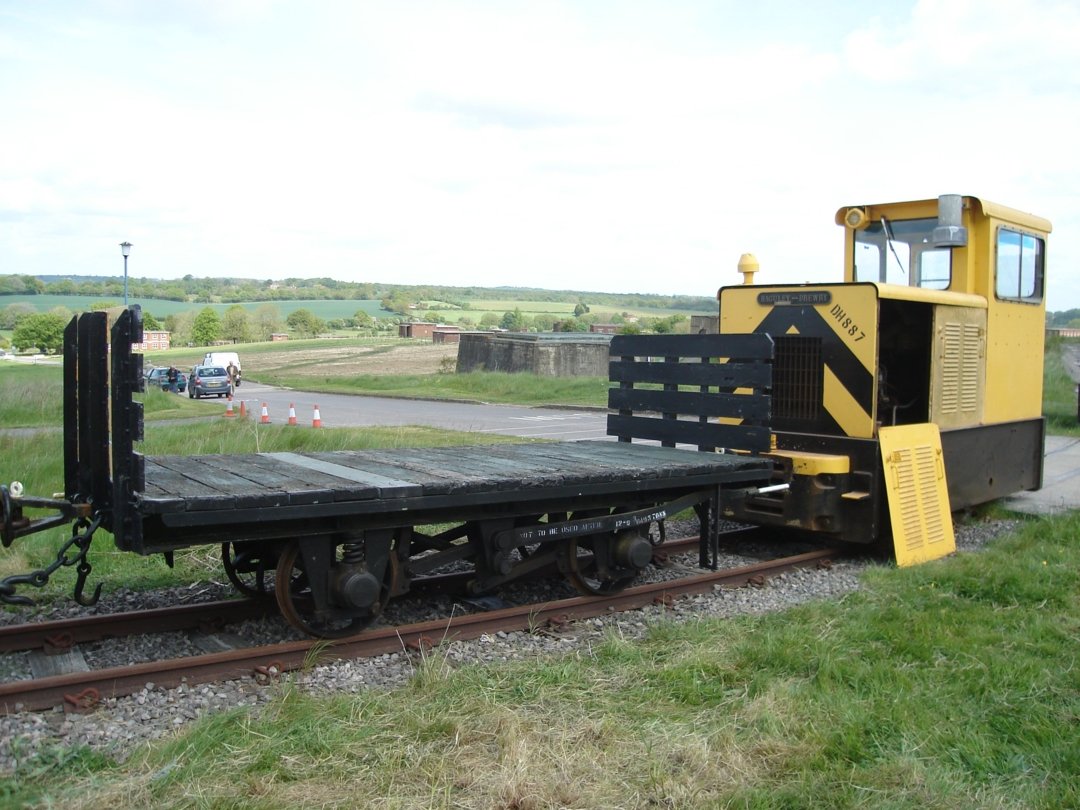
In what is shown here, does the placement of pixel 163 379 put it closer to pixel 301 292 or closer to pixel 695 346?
pixel 695 346

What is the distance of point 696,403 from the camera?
7445 millimetres

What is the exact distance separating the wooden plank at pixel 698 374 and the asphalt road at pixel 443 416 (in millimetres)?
9498

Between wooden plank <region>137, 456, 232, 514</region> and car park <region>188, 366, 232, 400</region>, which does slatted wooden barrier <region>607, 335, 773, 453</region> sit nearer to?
wooden plank <region>137, 456, 232, 514</region>

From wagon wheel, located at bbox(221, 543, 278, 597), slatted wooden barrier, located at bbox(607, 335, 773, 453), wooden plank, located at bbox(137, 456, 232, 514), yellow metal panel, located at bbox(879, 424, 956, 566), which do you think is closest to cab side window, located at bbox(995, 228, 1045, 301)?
yellow metal panel, located at bbox(879, 424, 956, 566)

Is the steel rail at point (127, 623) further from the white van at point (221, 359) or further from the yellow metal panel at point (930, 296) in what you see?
the white van at point (221, 359)

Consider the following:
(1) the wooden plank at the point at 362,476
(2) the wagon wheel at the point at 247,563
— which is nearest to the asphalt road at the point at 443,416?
(1) the wooden plank at the point at 362,476

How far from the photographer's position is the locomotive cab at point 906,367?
7.72 metres

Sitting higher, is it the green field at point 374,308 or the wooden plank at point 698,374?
the green field at point 374,308

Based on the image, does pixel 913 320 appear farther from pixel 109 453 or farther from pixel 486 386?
pixel 486 386

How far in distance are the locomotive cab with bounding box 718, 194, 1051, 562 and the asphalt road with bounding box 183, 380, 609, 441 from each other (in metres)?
8.61

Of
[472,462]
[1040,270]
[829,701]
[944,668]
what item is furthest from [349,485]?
[1040,270]

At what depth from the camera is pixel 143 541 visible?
4.61 meters

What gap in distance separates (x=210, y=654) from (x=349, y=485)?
1.10m

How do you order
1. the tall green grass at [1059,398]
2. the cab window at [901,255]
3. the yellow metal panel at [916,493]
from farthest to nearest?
the tall green grass at [1059,398], the cab window at [901,255], the yellow metal panel at [916,493]
